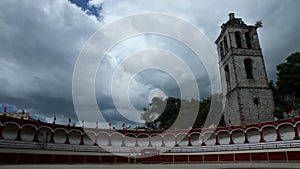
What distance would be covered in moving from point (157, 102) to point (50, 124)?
30.1 metres

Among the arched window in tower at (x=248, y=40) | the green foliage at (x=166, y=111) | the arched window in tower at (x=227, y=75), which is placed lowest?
the green foliage at (x=166, y=111)

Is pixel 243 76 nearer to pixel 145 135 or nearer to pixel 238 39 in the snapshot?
pixel 238 39

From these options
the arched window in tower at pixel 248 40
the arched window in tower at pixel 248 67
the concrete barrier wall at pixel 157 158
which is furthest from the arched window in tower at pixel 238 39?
the concrete barrier wall at pixel 157 158

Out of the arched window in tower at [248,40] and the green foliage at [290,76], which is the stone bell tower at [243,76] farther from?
the green foliage at [290,76]

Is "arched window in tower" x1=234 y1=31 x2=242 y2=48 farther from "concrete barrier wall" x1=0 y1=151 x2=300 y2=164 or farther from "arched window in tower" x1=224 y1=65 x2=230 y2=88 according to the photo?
"concrete barrier wall" x1=0 y1=151 x2=300 y2=164

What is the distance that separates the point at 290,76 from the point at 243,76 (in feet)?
39.7

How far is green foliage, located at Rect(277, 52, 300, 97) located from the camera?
125 feet

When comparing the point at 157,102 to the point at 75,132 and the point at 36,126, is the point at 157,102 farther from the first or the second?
the point at 36,126

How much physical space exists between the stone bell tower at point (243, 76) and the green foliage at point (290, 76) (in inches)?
324

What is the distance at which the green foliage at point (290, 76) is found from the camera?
125 ft

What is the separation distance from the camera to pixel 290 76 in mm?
38812

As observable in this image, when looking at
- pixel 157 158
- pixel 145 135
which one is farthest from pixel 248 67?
pixel 157 158

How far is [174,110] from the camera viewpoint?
50875 millimetres

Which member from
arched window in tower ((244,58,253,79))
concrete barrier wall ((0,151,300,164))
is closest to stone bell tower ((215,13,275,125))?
arched window in tower ((244,58,253,79))
